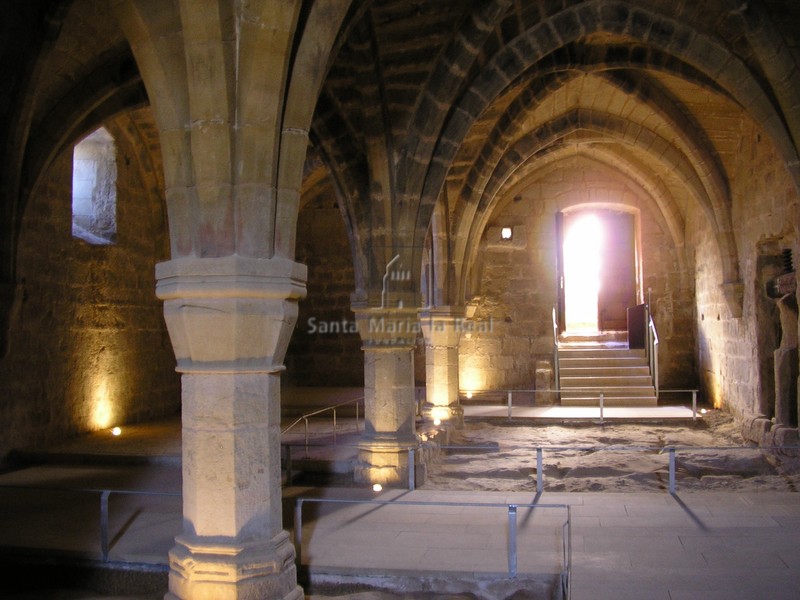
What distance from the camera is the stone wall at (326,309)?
48.5 feet

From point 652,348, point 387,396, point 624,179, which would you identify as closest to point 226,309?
point 387,396

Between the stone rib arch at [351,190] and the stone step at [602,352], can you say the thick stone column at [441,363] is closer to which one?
the stone rib arch at [351,190]

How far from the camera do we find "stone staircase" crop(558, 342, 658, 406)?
12242 millimetres

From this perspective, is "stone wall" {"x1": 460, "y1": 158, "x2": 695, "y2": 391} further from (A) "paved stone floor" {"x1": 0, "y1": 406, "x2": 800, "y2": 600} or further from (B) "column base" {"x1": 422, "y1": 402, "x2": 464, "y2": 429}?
(A) "paved stone floor" {"x1": 0, "y1": 406, "x2": 800, "y2": 600}

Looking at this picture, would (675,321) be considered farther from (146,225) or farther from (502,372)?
(146,225)

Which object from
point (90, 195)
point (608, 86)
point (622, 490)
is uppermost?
point (608, 86)

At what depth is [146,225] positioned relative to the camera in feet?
34.6

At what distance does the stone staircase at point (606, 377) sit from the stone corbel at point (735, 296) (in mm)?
2393

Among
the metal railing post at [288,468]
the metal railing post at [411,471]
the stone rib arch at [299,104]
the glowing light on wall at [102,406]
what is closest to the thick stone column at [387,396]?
the metal railing post at [411,471]

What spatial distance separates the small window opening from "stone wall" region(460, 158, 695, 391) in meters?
6.72

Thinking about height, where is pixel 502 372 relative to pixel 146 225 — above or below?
below

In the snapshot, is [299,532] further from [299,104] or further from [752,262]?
[752,262]

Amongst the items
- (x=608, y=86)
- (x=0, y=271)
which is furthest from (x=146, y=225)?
(x=608, y=86)

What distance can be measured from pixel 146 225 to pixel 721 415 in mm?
8699
